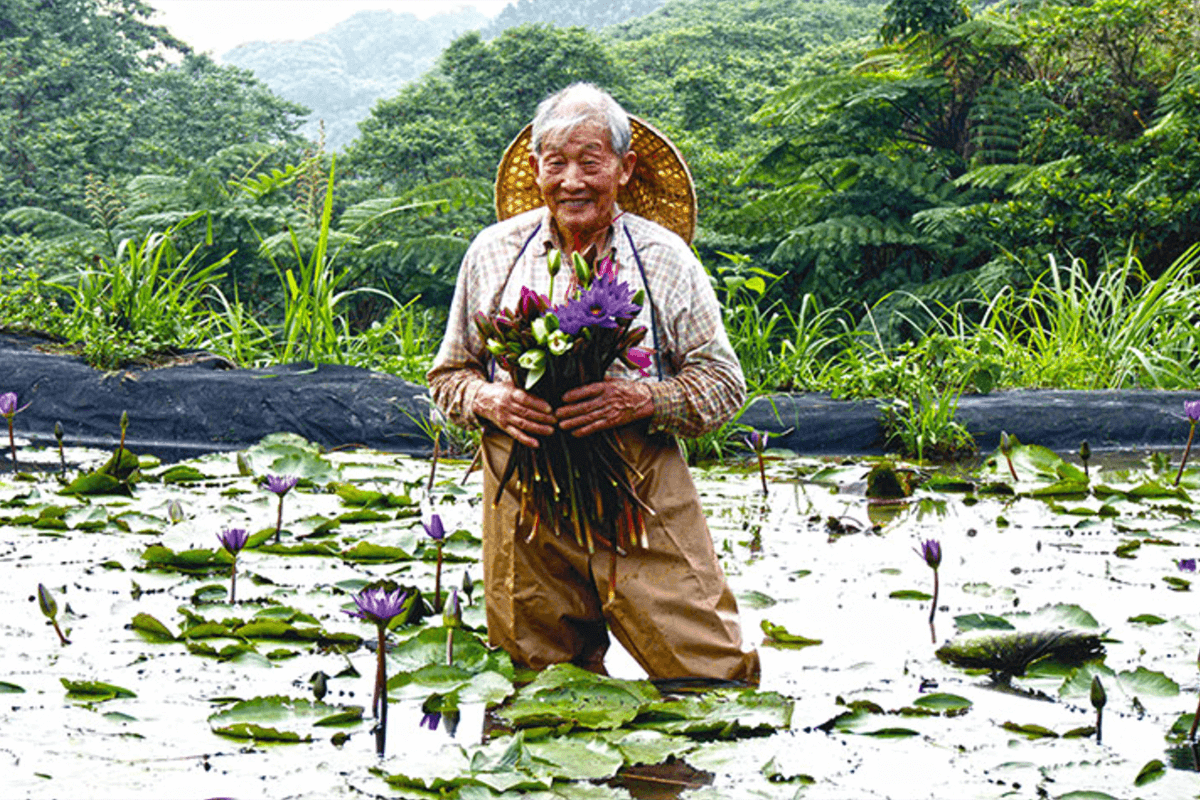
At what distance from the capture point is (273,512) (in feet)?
12.9

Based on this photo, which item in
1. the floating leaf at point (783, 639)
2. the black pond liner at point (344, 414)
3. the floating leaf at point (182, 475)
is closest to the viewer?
the floating leaf at point (783, 639)

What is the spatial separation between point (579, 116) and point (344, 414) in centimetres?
385

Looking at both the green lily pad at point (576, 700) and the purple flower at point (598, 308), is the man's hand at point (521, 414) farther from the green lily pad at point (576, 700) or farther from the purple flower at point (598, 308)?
the green lily pad at point (576, 700)

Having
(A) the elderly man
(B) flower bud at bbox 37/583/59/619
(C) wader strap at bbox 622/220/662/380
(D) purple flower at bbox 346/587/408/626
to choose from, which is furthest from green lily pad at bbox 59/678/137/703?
(C) wader strap at bbox 622/220/662/380

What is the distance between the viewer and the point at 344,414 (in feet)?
18.9

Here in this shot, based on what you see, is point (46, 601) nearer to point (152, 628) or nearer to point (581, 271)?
point (152, 628)

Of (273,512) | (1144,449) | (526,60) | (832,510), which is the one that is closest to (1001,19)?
(1144,449)

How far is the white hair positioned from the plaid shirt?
17 cm

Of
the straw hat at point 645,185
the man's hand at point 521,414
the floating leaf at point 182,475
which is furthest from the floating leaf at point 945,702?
the floating leaf at point 182,475

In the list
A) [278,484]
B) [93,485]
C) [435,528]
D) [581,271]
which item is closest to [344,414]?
[93,485]

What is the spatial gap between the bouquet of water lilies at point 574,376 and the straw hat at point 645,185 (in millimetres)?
336

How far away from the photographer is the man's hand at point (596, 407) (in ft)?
6.67

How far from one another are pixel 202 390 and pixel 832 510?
3383 mm

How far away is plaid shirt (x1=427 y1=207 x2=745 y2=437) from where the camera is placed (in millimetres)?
2215
